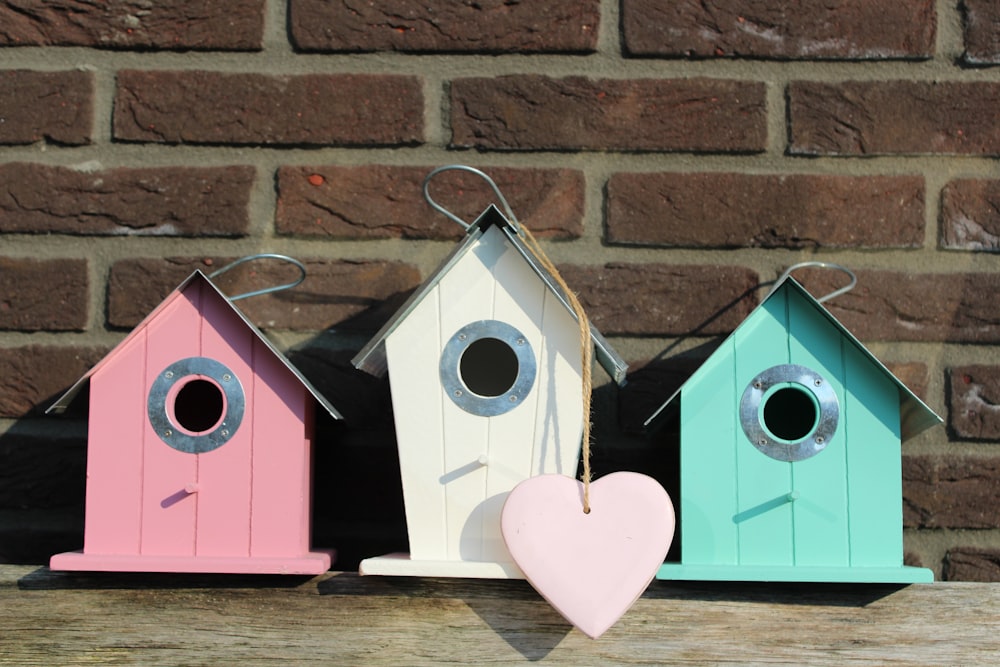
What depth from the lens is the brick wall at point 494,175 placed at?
4.58 feet

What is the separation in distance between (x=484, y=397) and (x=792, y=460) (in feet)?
1.00

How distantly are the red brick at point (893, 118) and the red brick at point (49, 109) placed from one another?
2.75 feet

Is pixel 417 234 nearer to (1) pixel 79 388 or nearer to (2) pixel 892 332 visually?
(1) pixel 79 388

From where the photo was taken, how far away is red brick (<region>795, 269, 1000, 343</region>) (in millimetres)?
1401

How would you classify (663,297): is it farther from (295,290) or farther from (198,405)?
(198,405)

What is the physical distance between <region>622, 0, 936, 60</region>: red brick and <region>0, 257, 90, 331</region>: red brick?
27.8 inches

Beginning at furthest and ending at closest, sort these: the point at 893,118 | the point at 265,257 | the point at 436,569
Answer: the point at 893,118 → the point at 265,257 → the point at 436,569

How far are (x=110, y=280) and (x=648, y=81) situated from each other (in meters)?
0.67

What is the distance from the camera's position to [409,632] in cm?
119

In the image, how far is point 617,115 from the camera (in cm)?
143

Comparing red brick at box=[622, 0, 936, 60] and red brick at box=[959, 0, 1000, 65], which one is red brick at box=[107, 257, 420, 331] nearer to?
red brick at box=[622, 0, 936, 60]

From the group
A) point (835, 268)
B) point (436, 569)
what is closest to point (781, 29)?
point (835, 268)

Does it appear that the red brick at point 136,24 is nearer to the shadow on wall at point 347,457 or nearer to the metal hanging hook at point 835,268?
the shadow on wall at point 347,457

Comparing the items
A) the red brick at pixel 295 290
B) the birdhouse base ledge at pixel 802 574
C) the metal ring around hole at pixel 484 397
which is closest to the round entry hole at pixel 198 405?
the red brick at pixel 295 290
